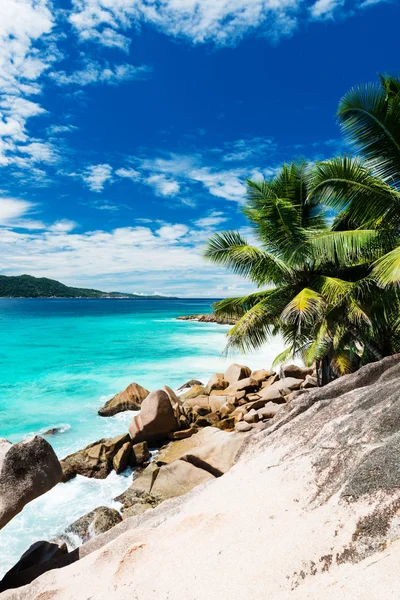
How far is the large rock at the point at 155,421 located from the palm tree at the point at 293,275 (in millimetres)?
4231

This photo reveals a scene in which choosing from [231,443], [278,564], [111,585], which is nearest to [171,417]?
[231,443]

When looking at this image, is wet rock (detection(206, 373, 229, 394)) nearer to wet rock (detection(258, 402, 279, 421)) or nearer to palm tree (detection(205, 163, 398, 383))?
wet rock (detection(258, 402, 279, 421))

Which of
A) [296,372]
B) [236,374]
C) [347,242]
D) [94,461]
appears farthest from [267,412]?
[347,242]

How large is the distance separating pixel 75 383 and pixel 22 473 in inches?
740

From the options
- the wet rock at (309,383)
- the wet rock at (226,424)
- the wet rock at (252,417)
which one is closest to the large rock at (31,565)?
the wet rock at (252,417)

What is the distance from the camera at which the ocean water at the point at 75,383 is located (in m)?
9.16

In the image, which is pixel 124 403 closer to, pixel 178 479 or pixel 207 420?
pixel 207 420

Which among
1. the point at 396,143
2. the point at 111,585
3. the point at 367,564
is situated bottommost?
the point at 111,585

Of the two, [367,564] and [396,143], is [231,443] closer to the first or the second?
[367,564]

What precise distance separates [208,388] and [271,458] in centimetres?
1330

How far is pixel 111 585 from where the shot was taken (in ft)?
10.6

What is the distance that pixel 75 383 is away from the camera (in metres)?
22.7

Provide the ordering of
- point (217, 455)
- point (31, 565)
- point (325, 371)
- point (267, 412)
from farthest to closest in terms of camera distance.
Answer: point (267, 412) → point (325, 371) → point (217, 455) → point (31, 565)

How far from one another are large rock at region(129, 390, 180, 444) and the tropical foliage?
4.17 m
